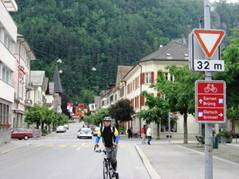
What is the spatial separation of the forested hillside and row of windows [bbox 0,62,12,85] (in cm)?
4838

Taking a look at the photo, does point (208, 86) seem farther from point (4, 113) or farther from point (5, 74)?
point (5, 74)

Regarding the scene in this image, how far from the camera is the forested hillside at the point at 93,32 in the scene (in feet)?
326

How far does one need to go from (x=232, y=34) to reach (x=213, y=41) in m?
17.1

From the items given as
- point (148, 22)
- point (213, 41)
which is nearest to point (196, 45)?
point (213, 41)

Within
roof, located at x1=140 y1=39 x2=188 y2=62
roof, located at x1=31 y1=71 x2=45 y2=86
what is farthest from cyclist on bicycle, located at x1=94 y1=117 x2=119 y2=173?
roof, located at x1=31 y1=71 x2=45 y2=86

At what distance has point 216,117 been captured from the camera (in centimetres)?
841

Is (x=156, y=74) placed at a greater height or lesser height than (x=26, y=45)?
lesser

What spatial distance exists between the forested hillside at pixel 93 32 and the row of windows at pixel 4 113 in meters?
50.7

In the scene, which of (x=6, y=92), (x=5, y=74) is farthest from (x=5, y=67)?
(x=6, y=92)

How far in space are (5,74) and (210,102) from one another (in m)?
38.0

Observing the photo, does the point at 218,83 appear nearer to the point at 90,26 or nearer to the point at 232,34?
the point at 232,34

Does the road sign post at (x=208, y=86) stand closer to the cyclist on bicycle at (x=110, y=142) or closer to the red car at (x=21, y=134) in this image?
the cyclist on bicycle at (x=110, y=142)

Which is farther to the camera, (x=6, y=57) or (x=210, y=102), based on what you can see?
(x=6, y=57)

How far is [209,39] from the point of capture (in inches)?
334
